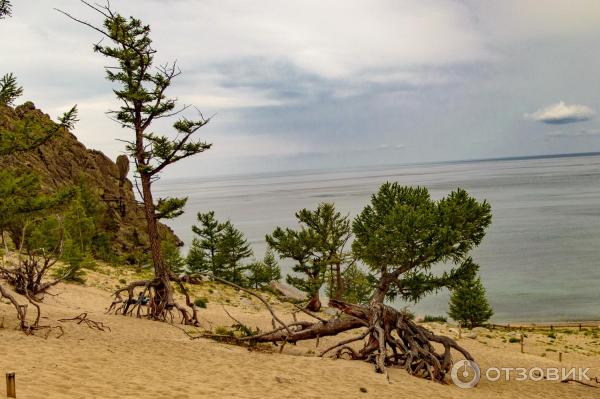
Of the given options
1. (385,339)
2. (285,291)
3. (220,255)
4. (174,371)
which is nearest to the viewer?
(174,371)

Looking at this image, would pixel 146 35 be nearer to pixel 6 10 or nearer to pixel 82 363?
pixel 6 10

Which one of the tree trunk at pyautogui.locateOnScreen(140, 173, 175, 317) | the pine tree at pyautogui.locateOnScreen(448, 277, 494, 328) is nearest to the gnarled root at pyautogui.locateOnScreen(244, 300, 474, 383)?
the tree trunk at pyautogui.locateOnScreen(140, 173, 175, 317)

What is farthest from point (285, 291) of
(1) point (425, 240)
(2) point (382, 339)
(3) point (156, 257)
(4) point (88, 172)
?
(2) point (382, 339)

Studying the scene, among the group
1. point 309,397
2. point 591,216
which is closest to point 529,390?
point 309,397

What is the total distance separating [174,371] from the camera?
12.2 metres

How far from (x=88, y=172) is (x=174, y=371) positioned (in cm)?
5533

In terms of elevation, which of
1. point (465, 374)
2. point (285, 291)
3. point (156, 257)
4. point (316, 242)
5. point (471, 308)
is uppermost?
point (316, 242)

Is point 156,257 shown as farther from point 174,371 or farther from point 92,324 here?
point 174,371

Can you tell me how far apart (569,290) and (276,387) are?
55.8 metres

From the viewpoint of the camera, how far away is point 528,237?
301 feet

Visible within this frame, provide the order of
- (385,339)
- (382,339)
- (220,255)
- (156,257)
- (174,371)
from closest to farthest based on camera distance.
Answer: (174,371), (382,339), (385,339), (156,257), (220,255)

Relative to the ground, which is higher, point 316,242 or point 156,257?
point 316,242

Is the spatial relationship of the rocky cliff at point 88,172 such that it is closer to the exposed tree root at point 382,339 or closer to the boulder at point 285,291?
the boulder at point 285,291

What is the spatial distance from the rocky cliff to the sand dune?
3524 centimetres
